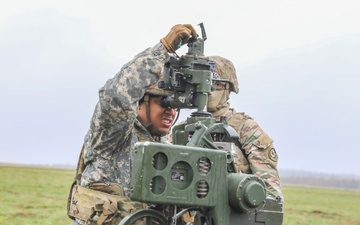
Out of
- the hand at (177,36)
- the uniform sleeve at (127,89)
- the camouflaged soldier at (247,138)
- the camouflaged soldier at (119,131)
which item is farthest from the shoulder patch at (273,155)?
the hand at (177,36)

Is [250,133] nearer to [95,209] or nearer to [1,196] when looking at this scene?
[95,209]

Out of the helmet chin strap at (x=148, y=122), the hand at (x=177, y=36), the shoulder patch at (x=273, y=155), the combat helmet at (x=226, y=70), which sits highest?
the combat helmet at (x=226, y=70)

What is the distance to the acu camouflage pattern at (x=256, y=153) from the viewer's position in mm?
6719

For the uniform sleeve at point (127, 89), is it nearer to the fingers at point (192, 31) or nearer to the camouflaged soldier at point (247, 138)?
the fingers at point (192, 31)

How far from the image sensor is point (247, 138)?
271 inches

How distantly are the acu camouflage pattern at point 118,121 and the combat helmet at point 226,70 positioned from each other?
1.49 meters

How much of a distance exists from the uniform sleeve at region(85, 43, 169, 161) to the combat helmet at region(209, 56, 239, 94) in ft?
5.92

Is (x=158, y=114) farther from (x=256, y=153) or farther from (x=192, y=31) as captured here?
(x=192, y=31)

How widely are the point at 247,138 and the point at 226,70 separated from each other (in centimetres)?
83

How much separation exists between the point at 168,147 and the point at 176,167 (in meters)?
0.15

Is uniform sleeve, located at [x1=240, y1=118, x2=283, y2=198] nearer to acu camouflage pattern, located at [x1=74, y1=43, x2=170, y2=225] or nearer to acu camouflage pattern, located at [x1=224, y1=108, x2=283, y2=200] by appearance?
acu camouflage pattern, located at [x1=224, y1=108, x2=283, y2=200]

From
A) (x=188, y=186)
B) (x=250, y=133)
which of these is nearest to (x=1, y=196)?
(x=250, y=133)

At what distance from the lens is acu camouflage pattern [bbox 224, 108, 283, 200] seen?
22.0ft

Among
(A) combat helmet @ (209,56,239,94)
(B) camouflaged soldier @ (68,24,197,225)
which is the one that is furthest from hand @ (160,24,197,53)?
(A) combat helmet @ (209,56,239,94)
